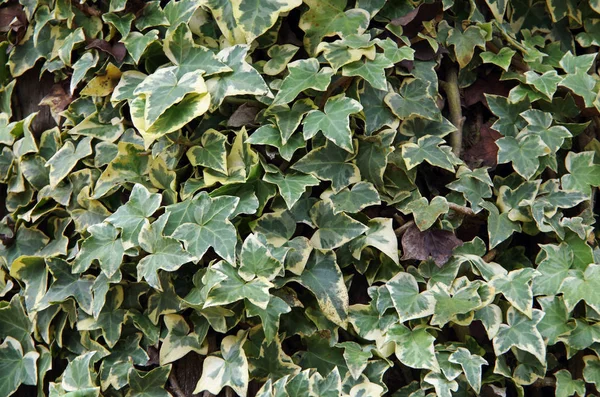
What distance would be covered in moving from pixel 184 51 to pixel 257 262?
49 centimetres

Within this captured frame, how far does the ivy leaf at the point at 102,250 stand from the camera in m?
1.47

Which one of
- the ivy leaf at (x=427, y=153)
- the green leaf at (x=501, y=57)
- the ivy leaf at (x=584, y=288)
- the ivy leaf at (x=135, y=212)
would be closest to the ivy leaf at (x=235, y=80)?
the ivy leaf at (x=135, y=212)

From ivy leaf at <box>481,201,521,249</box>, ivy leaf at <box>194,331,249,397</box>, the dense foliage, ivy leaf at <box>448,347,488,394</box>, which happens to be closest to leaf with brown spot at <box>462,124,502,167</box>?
the dense foliage

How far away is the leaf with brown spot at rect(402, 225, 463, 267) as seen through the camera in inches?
60.8

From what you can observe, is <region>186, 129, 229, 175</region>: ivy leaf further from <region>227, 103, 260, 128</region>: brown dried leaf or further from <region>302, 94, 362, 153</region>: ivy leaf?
<region>302, 94, 362, 153</region>: ivy leaf

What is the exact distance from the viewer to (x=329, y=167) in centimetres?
155

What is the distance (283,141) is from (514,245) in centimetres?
63

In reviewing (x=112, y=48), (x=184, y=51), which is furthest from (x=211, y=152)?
(x=112, y=48)

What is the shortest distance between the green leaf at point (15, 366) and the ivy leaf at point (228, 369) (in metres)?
0.43

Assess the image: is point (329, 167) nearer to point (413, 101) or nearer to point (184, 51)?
point (413, 101)

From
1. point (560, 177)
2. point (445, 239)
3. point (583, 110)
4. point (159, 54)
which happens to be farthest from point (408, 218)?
point (159, 54)

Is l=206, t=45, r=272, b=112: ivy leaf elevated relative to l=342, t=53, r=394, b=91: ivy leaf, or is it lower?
elevated

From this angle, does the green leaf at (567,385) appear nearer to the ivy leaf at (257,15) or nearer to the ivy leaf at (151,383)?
the ivy leaf at (151,383)

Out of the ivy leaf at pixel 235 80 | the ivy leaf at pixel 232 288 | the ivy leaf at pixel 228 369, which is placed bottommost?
the ivy leaf at pixel 228 369
